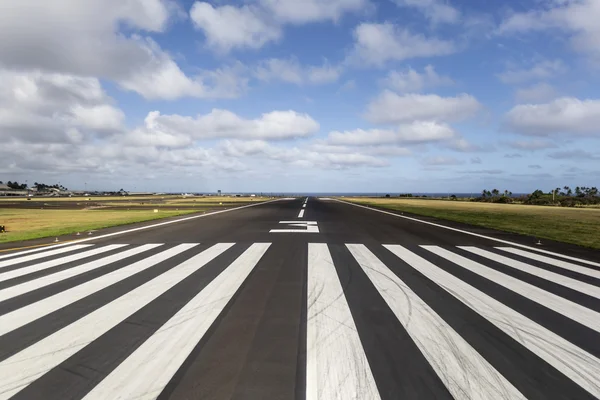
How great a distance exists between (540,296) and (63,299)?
682 cm

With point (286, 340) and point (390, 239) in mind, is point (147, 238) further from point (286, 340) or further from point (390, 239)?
point (286, 340)

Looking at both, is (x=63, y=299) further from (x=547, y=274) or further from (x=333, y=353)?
(x=547, y=274)

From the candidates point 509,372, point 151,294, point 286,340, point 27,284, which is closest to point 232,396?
point 286,340

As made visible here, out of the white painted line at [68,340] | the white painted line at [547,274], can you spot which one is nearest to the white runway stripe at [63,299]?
the white painted line at [68,340]

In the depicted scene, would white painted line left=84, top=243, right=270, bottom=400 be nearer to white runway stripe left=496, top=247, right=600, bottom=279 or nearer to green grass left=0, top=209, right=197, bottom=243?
white runway stripe left=496, top=247, right=600, bottom=279

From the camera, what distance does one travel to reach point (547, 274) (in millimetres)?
6031

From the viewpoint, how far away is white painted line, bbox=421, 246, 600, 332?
3.91 m

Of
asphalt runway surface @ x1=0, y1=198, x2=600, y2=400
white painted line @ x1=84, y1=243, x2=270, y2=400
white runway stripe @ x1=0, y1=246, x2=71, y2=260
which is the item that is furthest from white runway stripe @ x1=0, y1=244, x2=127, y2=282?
white painted line @ x1=84, y1=243, x2=270, y2=400

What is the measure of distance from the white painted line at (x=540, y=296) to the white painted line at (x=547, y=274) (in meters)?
0.60

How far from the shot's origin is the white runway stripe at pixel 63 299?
375 centimetres

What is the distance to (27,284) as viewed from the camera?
519cm

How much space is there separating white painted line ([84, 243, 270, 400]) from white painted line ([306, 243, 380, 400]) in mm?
1152

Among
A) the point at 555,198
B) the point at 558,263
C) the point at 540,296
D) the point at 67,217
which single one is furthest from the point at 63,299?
the point at 555,198

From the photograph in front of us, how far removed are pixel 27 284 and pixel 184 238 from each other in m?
5.20
